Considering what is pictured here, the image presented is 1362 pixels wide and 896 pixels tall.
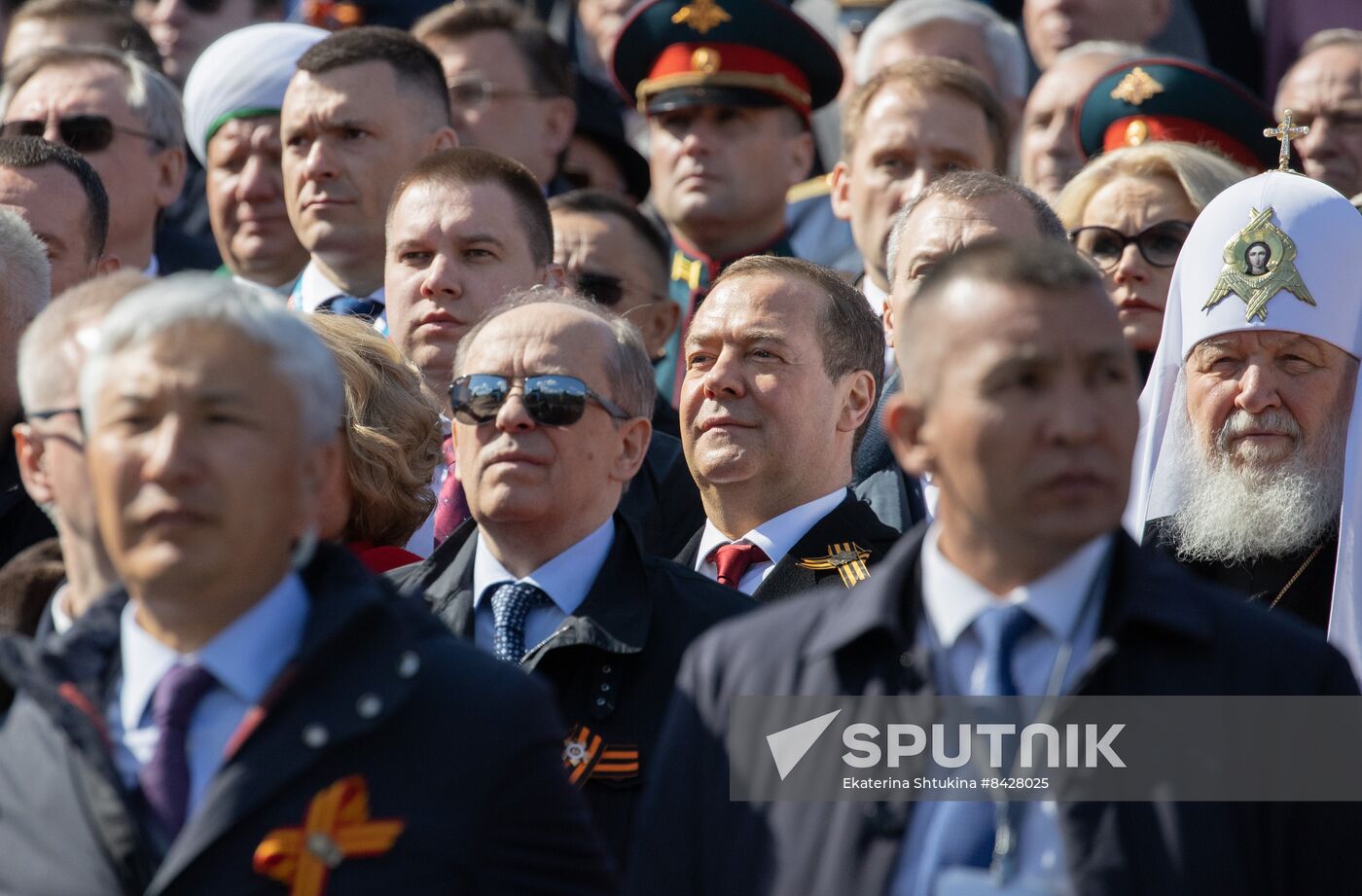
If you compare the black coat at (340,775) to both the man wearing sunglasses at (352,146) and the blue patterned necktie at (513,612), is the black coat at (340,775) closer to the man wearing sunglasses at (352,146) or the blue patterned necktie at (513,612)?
the blue patterned necktie at (513,612)

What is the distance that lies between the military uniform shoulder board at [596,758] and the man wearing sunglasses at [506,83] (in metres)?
4.43

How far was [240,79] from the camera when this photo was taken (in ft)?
26.5

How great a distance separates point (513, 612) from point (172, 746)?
4.92ft

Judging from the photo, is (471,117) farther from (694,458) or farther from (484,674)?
(484,674)

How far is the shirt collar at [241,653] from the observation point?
3.62 m

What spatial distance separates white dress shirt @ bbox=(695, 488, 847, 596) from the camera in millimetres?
5758

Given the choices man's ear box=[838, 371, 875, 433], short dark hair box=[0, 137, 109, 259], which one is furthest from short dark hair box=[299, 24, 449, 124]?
man's ear box=[838, 371, 875, 433]

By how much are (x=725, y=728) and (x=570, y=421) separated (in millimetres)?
1660

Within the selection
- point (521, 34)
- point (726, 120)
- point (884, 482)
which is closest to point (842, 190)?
point (726, 120)

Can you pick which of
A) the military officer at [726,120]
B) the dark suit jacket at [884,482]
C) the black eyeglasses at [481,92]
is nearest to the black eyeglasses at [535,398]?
the dark suit jacket at [884,482]

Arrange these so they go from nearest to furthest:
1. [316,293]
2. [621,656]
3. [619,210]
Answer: [621,656], [316,293], [619,210]

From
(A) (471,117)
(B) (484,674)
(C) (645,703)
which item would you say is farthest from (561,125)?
(B) (484,674)

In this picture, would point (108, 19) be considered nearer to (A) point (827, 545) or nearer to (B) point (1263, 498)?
(A) point (827, 545)

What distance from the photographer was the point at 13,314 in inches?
226
